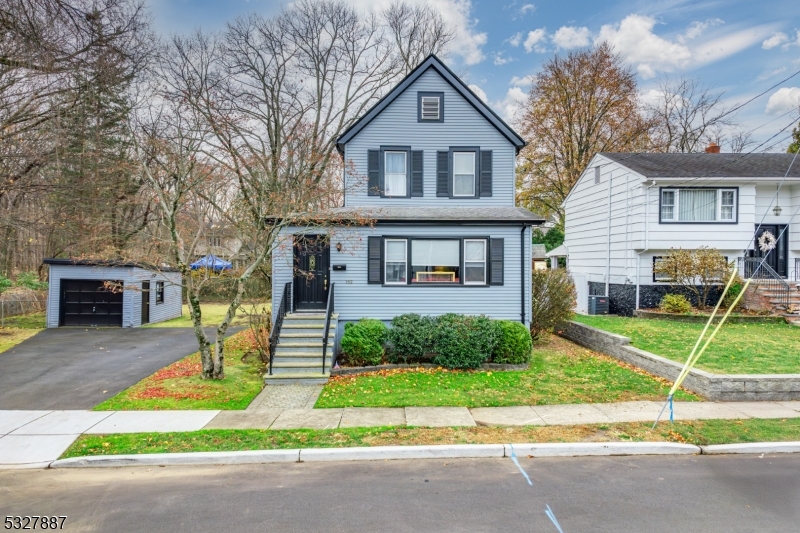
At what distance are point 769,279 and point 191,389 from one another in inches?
844

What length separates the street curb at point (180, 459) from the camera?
598 centimetres

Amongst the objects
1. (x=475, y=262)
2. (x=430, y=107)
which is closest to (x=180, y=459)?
(x=475, y=262)

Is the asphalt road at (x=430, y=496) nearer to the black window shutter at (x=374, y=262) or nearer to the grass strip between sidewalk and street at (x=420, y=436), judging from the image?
the grass strip between sidewalk and street at (x=420, y=436)

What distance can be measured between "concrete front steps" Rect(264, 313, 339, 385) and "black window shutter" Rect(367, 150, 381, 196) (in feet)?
13.4

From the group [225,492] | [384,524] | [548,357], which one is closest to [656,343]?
[548,357]

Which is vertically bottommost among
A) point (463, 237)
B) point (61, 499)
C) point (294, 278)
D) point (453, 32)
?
point (61, 499)

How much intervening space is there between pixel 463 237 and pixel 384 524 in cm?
926

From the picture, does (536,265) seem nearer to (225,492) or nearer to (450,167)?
(450,167)

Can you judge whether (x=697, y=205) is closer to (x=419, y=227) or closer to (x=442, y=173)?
(x=442, y=173)

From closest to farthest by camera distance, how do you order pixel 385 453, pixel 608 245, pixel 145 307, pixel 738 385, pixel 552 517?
pixel 552 517
pixel 385 453
pixel 738 385
pixel 608 245
pixel 145 307

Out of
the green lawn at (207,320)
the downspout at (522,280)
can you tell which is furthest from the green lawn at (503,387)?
the green lawn at (207,320)

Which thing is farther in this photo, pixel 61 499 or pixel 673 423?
pixel 673 423

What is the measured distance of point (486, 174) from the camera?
13445 millimetres

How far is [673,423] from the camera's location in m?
7.10
